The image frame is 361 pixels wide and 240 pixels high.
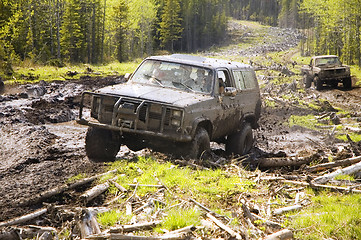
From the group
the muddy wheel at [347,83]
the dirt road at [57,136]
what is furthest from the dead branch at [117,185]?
the muddy wheel at [347,83]

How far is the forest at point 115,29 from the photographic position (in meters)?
42.2

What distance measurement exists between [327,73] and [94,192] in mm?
23029

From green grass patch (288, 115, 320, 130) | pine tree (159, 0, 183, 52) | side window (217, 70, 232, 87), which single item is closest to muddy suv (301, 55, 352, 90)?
green grass patch (288, 115, 320, 130)

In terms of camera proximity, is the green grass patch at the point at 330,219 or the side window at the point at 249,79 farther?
the side window at the point at 249,79

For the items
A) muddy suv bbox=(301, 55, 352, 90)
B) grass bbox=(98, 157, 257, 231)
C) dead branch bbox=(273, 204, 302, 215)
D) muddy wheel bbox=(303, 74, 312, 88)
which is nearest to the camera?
grass bbox=(98, 157, 257, 231)

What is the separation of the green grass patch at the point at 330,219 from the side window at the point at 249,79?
16.4ft

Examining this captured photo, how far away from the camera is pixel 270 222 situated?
559cm

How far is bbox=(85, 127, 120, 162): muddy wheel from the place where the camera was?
8.65 meters

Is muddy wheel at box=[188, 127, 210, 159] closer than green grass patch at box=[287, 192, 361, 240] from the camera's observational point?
No

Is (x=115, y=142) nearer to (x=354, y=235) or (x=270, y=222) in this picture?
(x=270, y=222)

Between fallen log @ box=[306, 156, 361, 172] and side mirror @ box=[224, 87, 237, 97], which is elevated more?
side mirror @ box=[224, 87, 237, 97]

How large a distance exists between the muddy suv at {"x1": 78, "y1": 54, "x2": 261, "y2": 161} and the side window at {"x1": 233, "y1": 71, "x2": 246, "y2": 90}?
0.11 ft

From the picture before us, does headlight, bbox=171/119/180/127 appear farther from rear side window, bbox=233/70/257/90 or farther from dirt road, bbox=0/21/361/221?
rear side window, bbox=233/70/257/90

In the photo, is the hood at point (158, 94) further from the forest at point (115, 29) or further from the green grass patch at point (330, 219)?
the forest at point (115, 29)
